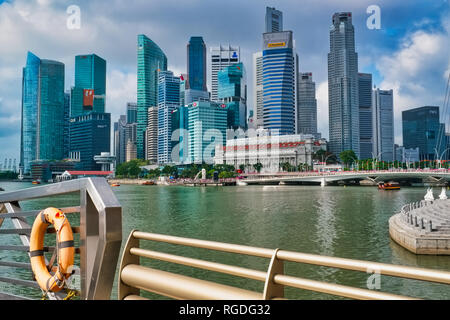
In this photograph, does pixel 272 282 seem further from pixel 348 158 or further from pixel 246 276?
pixel 348 158

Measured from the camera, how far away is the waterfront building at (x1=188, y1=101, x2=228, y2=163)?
598 ft

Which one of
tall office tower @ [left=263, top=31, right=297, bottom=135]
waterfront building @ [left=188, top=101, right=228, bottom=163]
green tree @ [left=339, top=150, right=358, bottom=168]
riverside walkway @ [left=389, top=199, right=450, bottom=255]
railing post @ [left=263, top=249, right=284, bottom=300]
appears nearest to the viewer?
railing post @ [left=263, top=249, right=284, bottom=300]

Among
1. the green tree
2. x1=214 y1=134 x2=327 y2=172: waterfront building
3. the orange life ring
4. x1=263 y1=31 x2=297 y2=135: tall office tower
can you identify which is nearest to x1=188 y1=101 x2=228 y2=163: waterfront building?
x1=214 y1=134 x2=327 y2=172: waterfront building

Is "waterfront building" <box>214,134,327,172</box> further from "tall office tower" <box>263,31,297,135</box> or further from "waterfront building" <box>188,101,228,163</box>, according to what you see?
"tall office tower" <box>263,31,297,135</box>

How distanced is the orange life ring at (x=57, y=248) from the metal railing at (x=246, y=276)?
20.5 inches

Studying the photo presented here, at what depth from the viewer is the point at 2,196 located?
15.1ft

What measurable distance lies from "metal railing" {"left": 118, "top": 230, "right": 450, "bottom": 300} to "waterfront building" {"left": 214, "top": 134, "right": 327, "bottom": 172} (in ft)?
512

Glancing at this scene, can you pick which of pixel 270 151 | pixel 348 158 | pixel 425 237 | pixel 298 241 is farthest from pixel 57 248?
pixel 270 151

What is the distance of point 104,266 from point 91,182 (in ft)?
2.27

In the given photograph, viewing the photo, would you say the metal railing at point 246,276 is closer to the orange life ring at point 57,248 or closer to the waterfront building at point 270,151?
the orange life ring at point 57,248

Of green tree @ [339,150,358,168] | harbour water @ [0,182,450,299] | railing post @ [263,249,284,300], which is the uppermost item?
green tree @ [339,150,358,168]
